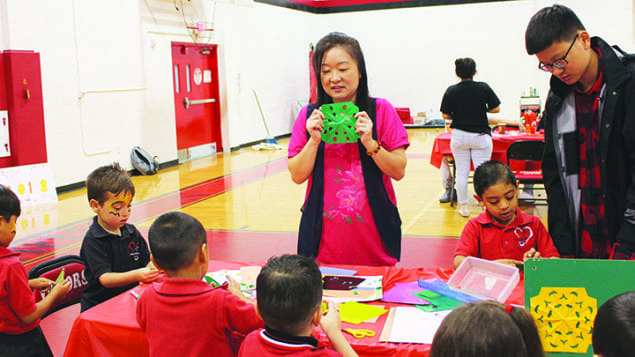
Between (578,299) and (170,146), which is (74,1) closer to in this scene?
(170,146)

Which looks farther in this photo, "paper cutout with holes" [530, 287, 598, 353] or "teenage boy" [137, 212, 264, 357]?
"teenage boy" [137, 212, 264, 357]

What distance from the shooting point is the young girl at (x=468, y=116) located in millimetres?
6164

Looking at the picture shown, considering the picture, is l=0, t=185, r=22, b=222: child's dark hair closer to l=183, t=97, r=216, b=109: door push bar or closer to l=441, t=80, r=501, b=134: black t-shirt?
l=441, t=80, r=501, b=134: black t-shirt

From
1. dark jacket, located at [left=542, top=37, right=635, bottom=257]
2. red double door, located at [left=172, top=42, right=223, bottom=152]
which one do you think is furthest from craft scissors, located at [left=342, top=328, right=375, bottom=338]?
red double door, located at [left=172, top=42, right=223, bottom=152]

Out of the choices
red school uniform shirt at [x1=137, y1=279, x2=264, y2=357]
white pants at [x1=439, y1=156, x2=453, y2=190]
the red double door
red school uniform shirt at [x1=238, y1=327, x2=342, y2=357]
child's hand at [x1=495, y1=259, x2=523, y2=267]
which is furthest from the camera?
the red double door

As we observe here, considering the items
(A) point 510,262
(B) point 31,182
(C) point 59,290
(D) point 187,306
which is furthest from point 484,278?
(B) point 31,182

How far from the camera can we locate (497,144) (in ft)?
22.8

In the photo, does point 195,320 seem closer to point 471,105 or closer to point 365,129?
point 365,129

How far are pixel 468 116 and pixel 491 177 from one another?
12.1 ft

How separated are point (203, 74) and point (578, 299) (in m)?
11.1

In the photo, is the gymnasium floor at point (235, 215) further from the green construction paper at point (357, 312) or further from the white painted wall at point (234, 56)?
the green construction paper at point (357, 312)

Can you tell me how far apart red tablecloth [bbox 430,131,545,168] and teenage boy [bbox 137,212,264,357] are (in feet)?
17.9

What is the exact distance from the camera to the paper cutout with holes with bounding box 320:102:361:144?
2.42 meters

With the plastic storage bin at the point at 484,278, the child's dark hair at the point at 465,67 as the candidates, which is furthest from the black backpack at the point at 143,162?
the plastic storage bin at the point at 484,278
